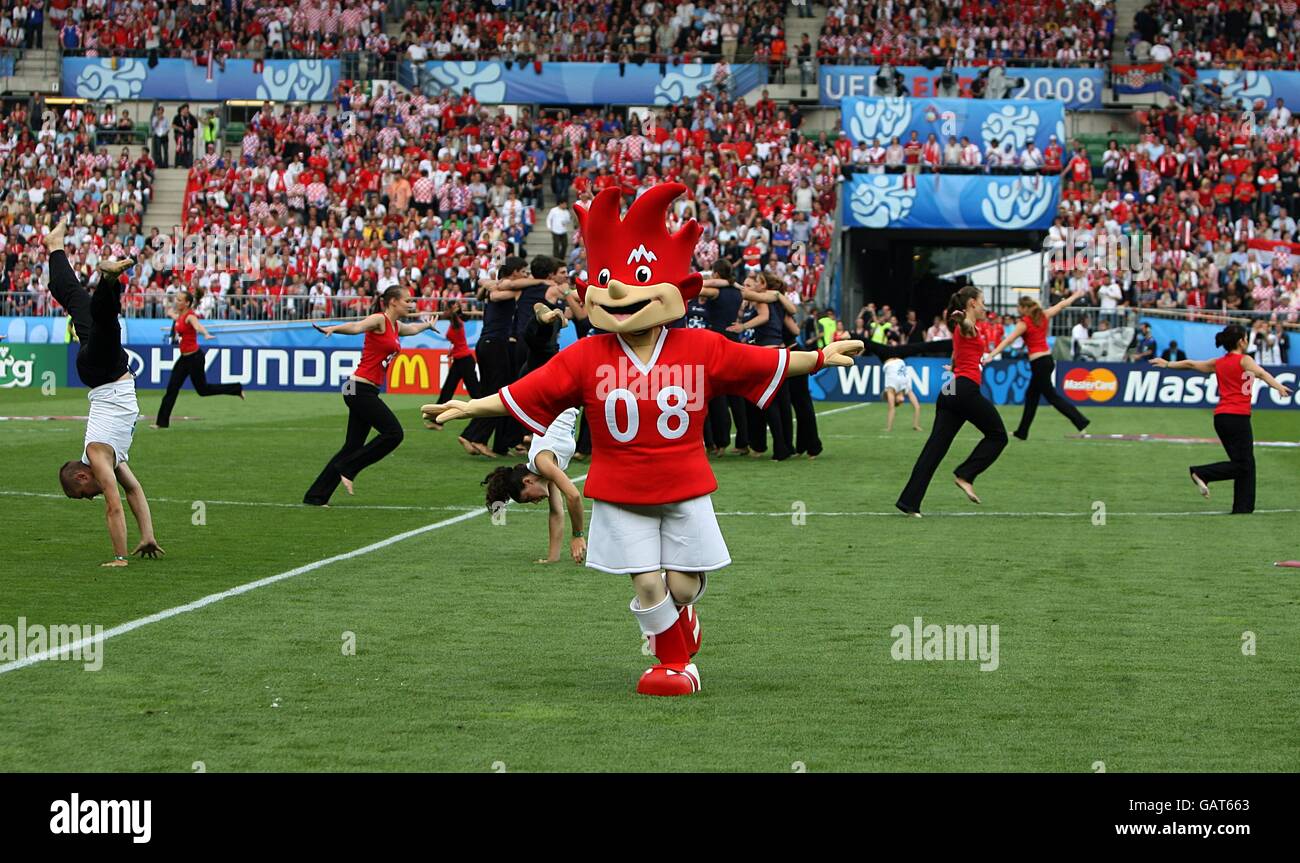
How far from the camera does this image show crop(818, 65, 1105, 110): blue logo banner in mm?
44969

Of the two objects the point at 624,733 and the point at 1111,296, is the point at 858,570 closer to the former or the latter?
the point at 624,733

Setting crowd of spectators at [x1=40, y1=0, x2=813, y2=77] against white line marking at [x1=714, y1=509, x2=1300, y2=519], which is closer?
white line marking at [x1=714, y1=509, x2=1300, y2=519]

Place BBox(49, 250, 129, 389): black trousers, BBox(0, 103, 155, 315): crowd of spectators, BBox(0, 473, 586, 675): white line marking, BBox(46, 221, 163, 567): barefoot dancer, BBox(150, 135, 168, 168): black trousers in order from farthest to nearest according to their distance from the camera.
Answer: BBox(150, 135, 168, 168): black trousers < BBox(0, 103, 155, 315): crowd of spectators < BBox(46, 221, 163, 567): barefoot dancer < BBox(49, 250, 129, 389): black trousers < BBox(0, 473, 586, 675): white line marking

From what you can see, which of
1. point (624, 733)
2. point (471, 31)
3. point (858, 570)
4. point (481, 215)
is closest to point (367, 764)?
point (624, 733)

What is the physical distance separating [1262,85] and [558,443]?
3805 centimetres

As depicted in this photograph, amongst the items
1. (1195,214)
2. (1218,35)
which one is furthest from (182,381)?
(1218,35)

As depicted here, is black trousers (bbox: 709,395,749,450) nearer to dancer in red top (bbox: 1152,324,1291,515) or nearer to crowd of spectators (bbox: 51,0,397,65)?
dancer in red top (bbox: 1152,324,1291,515)

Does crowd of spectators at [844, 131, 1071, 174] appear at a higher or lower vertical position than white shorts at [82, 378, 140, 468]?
higher

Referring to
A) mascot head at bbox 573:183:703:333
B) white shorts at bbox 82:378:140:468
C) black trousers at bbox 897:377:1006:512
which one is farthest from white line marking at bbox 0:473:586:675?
black trousers at bbox 897:377:1006:512

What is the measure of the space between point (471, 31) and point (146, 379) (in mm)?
16449

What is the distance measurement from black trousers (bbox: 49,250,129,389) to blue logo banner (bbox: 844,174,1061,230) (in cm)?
3067

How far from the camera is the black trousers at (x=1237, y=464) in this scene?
1571 cm

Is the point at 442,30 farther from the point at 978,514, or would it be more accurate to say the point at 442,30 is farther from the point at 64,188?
the point at 978,514

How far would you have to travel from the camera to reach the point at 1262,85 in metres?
45.0
